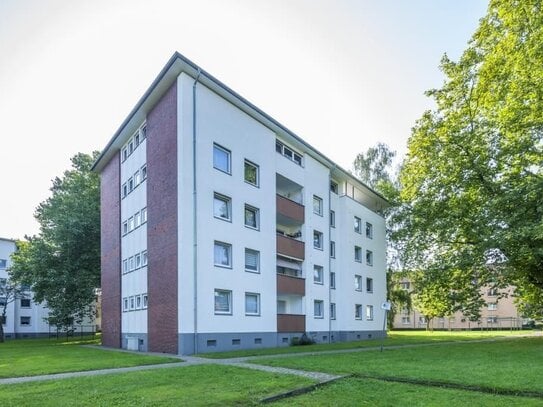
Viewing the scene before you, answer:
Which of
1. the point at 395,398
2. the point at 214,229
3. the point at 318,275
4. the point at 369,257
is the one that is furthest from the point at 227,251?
the point at 369,257

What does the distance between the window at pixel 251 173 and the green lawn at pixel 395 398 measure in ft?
49.6

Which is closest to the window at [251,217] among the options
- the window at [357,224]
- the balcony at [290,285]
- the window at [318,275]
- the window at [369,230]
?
the balcony at [290,285]

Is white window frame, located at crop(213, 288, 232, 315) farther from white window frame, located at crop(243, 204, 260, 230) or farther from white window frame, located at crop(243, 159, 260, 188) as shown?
white window frame, located at crop(243, 159, 260, 188)

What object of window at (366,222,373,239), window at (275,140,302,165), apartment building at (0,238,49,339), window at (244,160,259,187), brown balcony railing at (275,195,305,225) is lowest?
apartment building at (0,238,49,339)

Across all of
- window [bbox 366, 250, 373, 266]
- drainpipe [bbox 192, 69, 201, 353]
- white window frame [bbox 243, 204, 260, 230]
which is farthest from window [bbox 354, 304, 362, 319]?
drainpipe [bbox 192, 69, 201, 353]

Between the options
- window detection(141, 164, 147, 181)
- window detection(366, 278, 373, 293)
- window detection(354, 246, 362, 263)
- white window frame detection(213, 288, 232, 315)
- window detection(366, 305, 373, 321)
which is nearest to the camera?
white window frame detection(213, 288, 232, 315)

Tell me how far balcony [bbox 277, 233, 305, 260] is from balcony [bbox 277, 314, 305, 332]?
3471 millimetres

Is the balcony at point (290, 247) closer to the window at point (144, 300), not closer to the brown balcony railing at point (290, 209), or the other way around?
the brown balcony railing at point (290, 209)

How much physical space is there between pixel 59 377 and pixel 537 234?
1799 centimetres

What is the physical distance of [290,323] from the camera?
83.5 feet

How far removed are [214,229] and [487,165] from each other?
1419 cm

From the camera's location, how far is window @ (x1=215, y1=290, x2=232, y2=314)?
20.9 meters

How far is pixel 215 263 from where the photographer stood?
21.1 meters

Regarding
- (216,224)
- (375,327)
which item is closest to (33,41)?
(216,224)
